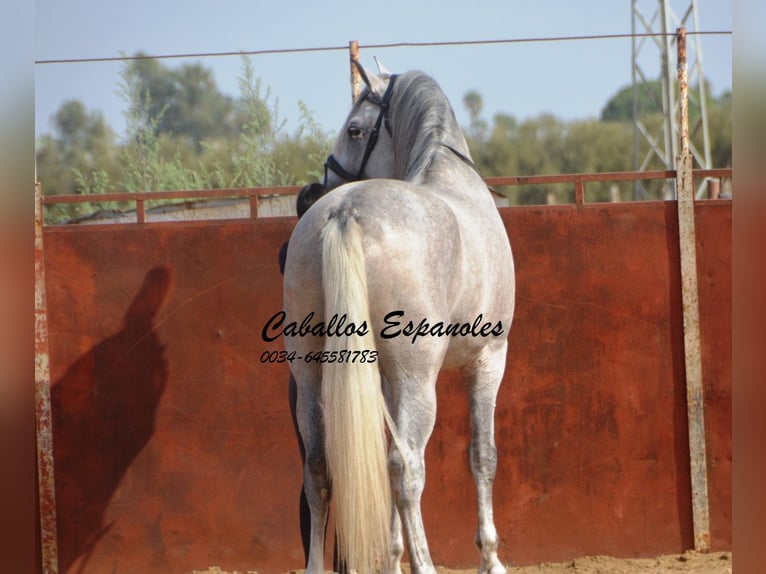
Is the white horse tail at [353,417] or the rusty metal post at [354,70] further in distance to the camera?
the rusty metal post at [354,70]

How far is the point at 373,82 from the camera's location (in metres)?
4.17

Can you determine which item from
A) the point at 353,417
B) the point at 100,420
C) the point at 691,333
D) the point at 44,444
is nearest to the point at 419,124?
the point at 353,417

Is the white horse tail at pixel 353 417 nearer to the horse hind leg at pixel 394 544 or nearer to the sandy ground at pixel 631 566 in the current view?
the horse hind leg at pixel 394 544

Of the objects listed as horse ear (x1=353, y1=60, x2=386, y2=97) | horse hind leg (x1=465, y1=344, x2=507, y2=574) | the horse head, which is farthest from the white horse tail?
horse ear (x1=353, y1=60, x2=386, y2=97)

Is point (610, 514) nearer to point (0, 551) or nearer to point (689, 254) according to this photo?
point (689, 254)

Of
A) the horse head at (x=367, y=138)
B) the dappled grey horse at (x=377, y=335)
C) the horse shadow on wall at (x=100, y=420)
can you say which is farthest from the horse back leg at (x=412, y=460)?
the horse shadow on wall at (x=100, y=420)

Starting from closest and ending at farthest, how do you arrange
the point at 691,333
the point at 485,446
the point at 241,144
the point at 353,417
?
the point at 353,417 → the point at 485,446 → the point at 691,333 → the point at 241,144

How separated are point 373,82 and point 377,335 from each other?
61.1 inches

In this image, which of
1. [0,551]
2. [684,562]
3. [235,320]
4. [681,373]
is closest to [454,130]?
[235,320]

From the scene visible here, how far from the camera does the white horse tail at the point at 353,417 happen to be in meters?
2.96

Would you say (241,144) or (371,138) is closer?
(371,138)

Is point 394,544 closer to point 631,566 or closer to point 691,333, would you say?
point 631,566

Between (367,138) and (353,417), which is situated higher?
(367,138)

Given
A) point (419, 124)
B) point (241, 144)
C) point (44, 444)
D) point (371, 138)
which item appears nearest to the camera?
point (419, 124)
